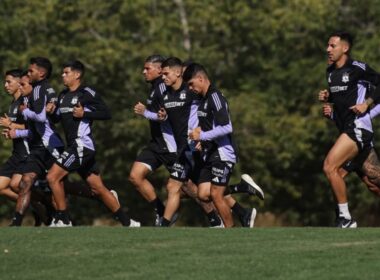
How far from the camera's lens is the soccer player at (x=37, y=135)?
18.7 m

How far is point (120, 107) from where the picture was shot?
3822 centimetres

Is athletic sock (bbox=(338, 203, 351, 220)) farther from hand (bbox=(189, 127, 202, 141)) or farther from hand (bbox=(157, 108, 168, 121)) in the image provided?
hand (bbox=(157, 108, 168, 121))

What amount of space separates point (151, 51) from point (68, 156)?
60.9 ft

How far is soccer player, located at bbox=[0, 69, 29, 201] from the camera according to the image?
63.0ft

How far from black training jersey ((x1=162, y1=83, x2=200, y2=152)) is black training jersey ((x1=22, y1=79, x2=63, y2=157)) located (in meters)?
1.55

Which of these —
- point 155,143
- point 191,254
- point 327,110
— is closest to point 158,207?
point 155,143

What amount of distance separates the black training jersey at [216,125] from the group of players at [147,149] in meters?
0.01

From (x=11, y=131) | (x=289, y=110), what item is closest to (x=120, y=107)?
(x=289, y=110)

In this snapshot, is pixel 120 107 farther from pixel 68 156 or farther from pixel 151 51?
pixel 68 156

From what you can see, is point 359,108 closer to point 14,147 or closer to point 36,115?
point 36,115

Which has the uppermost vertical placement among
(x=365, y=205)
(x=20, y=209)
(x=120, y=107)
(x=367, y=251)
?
(x=367, y=251)

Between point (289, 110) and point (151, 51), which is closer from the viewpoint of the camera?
point (151, 51)

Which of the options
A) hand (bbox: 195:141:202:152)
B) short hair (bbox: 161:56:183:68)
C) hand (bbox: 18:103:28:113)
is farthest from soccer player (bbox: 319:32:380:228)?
hand (bbox: 18:103:28:113)

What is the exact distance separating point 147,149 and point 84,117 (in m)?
1.02
